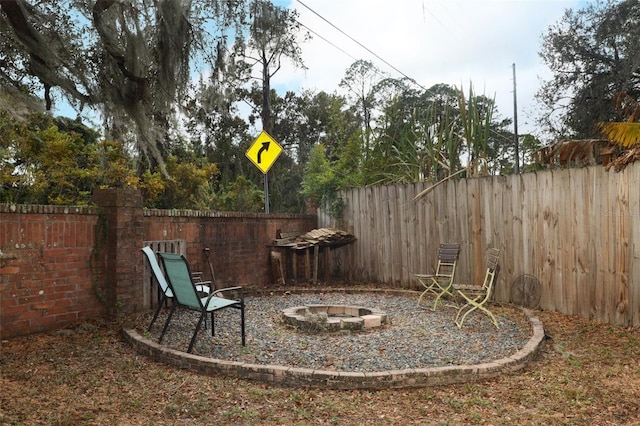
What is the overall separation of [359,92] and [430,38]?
20.7 metres

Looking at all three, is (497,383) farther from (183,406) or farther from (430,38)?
(430,38)

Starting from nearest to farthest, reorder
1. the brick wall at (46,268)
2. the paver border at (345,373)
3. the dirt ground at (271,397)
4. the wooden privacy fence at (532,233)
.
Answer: the dirt ground at (271,397) < the paver border at (345,373) < the brick wall at (46,268) < the wooden privacy fence at (532,233)

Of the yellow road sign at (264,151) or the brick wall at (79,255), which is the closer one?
the brick wall at (79,255)

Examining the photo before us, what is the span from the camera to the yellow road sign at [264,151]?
378 inches

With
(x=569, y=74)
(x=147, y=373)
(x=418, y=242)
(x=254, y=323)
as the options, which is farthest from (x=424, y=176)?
(x=569, y=74)

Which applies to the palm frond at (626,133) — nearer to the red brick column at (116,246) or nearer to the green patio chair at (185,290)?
the green patio chair at (185,290)

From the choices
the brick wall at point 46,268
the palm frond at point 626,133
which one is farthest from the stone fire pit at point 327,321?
the palm frond at point 626,133

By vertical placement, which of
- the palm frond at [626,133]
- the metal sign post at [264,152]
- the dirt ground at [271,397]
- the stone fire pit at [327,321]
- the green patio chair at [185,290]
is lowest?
the dirt ground at [271,397]

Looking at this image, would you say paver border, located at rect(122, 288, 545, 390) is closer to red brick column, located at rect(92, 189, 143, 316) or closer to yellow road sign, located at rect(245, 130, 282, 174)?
red brick column, located at rect(92, 189, 143, 316)

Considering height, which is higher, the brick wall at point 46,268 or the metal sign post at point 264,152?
the metal sign post at point 264,152

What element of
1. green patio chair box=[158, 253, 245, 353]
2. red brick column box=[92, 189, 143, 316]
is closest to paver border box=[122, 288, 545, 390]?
green patio chair box=[158, 253, 245, 353]

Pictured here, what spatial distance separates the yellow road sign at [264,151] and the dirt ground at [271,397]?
574 centimetres

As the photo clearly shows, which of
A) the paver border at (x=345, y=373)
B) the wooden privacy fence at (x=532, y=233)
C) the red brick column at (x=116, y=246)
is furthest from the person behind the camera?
the red brick column at (x=116, y=246)

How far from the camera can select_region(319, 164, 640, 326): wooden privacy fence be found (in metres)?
5.41
